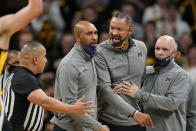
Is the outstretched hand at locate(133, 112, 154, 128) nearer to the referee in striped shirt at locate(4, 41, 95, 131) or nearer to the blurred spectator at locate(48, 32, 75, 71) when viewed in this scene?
the referee in striped shirt at locate(4, 41, 95, 131)

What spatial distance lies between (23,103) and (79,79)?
0.60 meters

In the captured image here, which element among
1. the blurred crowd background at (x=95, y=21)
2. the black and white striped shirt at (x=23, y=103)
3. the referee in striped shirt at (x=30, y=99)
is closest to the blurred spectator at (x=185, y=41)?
the blurred crowd background at (x=95, y=21)

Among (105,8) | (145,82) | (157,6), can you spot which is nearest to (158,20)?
(157,6)

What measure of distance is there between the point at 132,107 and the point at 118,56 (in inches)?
23.6

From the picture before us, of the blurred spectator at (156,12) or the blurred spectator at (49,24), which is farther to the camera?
the blurred spectator at (49,24)

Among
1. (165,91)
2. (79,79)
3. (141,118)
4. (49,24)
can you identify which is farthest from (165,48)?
(49,24)

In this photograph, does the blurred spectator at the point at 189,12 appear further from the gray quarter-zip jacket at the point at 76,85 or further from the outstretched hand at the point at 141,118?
the gray quarter-zip jacket at the point at 76,85

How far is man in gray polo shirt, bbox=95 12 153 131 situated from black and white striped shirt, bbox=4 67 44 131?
30.2 inches

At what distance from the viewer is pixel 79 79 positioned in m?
4.11

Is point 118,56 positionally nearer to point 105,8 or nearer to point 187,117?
point 187,117

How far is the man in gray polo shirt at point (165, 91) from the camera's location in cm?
441

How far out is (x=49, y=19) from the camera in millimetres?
9109

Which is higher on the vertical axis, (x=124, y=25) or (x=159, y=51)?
(x=124, y=25)

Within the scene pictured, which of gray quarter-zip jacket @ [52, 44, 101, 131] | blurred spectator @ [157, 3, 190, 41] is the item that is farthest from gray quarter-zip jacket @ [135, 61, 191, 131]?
blurred spectator @ [157, 3, 190, 41]
